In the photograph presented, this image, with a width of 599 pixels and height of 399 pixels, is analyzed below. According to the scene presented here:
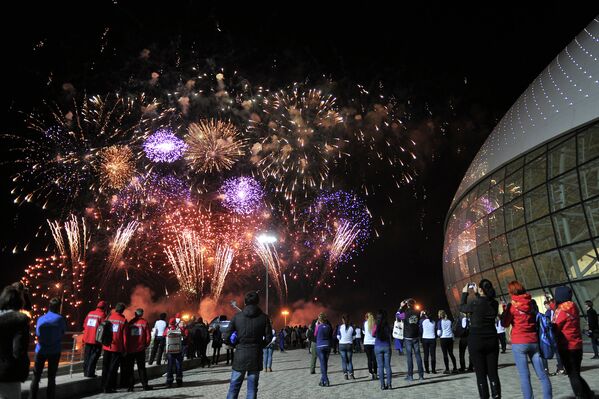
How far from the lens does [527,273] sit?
825 inches

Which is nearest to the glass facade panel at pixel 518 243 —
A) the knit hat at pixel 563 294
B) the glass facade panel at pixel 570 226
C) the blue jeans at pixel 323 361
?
the glass facade panel at pixel 570 226

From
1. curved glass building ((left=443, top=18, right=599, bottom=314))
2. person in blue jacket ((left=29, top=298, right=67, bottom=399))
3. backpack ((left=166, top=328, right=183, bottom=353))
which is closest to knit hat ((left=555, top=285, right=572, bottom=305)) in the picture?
person in blue jacket ((left=29, top=298, right=67, bottom=399))

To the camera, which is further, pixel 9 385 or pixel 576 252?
pixel 576 252

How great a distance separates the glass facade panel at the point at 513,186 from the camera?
2191 cm

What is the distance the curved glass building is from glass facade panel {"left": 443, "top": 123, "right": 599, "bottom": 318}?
37 mm

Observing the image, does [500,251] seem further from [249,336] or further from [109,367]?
[249,336]

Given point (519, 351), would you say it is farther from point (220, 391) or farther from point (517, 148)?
point (517, 148)

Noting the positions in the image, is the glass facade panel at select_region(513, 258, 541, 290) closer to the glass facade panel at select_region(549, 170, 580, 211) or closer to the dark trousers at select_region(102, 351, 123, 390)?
the glass facade panel at select_region(549, 170, 580, 211)

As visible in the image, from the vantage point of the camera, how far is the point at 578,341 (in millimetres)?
6500

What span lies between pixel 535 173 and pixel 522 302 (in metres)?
16.3

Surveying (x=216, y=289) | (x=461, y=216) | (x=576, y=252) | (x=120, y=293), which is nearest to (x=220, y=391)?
(x=576, y=252)

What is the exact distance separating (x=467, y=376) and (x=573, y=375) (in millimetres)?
5089

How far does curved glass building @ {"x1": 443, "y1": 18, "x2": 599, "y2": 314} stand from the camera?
1764 centimetres

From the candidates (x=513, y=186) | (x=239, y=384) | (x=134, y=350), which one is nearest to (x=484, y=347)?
(x=239, y=384)
